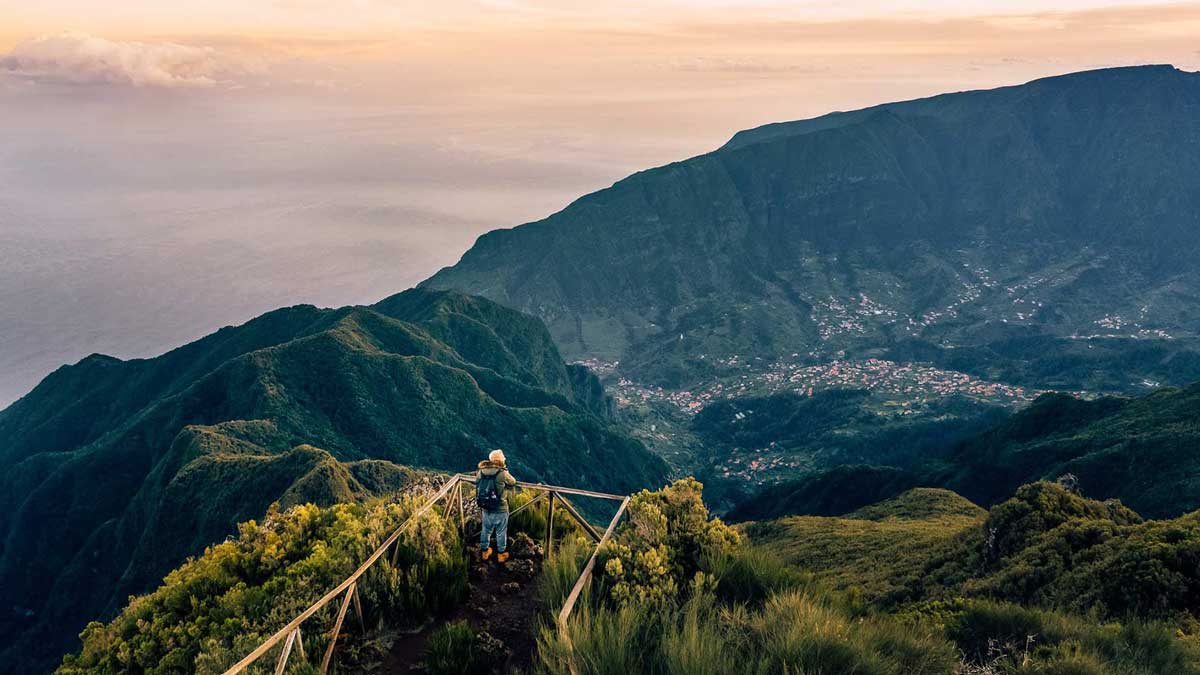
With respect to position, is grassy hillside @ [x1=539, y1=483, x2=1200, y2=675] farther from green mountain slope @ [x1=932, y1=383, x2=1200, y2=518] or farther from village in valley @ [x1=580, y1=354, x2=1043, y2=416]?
village in valley @ [x1=580, y1=354, x2=1043, y2=416]

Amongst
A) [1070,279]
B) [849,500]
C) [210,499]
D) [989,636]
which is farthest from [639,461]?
[1070,279]

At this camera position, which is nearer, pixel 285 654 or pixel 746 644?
pixel 746 644

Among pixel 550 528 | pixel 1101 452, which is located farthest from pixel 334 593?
pixel 1101 452

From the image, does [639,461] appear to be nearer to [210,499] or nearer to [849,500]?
[849,500]

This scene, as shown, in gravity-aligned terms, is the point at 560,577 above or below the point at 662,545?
below

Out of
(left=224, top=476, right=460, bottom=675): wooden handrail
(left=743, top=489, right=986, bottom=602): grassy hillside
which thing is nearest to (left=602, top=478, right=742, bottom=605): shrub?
(left=224, top=476, right=460, bottom=675): wooden handrail

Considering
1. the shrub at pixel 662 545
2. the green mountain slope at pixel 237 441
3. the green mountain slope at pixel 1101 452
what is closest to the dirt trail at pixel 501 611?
the shrub at pixel 662 545

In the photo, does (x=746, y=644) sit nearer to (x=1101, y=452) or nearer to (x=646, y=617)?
(x=646, y=617)

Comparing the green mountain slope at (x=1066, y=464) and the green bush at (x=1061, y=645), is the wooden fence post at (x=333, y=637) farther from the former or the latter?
the green mountain slope at (x=1066, y=464)
